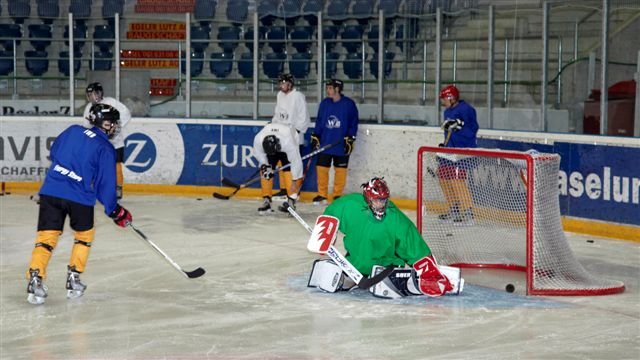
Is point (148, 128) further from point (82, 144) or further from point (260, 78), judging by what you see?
point (82, 144)

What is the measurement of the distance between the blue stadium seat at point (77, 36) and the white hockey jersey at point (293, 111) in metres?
2.45

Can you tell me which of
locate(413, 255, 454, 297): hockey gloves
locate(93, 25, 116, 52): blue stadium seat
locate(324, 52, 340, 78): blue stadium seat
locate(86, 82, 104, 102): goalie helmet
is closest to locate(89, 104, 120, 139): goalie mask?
locate(413, 255, 454, 297): hockey gloves

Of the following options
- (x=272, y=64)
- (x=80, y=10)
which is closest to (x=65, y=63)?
(x=80, y=10)

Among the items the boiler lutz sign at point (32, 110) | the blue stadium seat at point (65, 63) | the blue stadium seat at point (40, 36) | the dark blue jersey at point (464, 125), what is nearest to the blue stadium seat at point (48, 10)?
the blue stadium seat at point (40, 36)

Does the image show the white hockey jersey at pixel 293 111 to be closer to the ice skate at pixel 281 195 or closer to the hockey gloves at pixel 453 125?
the ice skate at pixel 281 195

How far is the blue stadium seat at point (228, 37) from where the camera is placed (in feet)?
40.4

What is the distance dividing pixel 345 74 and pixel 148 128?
6.88 feet

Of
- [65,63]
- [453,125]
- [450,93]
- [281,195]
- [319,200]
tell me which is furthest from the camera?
[65,63]

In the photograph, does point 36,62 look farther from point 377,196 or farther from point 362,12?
point 377,196

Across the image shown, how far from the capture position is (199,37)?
12.1 meters

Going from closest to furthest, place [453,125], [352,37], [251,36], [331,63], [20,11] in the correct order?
[453,125], [352,37], [331,63], [251,36], [20,11]

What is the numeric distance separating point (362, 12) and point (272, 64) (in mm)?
1065

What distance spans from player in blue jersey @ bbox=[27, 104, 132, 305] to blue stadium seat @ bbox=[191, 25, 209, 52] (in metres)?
5.68

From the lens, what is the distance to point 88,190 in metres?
6.46
